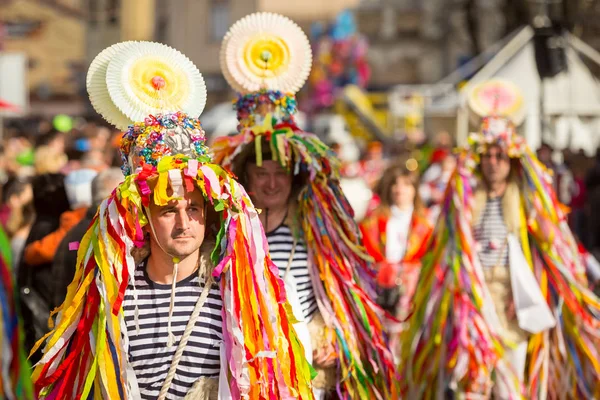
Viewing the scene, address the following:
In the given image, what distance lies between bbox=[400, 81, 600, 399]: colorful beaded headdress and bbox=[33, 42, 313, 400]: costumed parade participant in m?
2.79

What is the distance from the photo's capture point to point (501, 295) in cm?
696

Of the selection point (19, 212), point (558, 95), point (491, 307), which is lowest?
point (491, 307)

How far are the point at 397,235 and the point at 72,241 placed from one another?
158 inches

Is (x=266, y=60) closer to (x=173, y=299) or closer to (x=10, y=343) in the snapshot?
(x=173, y=299)

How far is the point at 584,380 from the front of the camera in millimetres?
6789

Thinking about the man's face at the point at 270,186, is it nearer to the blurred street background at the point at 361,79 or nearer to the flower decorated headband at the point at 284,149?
the flower decorated headband at the point at 284,149

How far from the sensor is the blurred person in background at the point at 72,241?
221 inches

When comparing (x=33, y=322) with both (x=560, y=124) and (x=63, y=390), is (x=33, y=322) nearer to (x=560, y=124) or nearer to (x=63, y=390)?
(x=63, y=390)

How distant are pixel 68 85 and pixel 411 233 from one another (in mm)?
27473

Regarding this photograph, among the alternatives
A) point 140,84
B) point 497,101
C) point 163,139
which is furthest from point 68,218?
point 497,101

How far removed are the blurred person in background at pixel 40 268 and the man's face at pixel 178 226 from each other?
6.53ft

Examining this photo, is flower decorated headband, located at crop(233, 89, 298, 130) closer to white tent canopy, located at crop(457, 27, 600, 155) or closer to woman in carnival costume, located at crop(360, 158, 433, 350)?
woman in carnival costume, located at crop(360, 158, 433, 350)

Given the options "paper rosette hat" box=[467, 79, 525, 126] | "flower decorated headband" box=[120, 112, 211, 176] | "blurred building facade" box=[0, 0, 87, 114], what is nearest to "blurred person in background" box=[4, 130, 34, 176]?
"paper rosette hat" box=[467, 79, 525, 126]

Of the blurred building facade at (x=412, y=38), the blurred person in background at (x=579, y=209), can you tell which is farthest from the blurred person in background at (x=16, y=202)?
the blurred building facade at (x=412, y=38)
